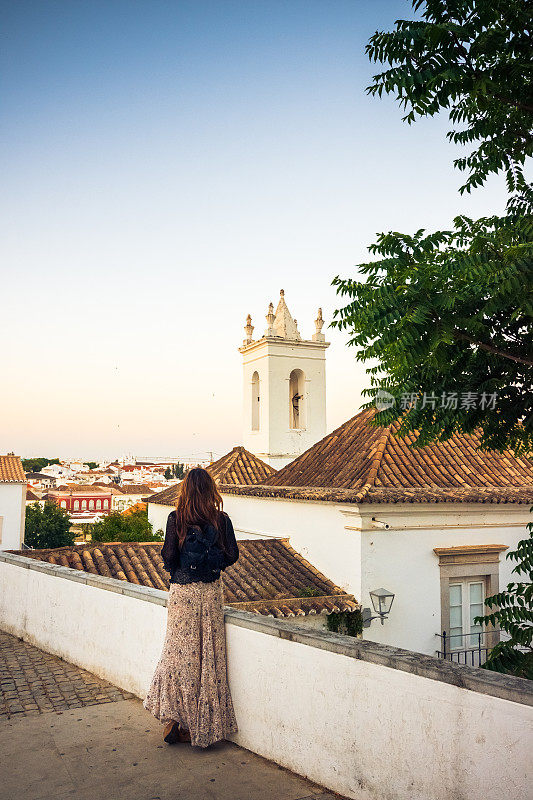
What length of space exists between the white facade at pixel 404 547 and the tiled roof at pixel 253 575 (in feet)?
1.54

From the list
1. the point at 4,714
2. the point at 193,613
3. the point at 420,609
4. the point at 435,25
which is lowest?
the point at 420,609

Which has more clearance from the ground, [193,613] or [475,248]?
[475,248]

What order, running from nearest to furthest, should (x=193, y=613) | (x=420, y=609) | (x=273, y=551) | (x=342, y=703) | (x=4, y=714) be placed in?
(x=342, y=703) → (x=193, y=613) → (x=4, y=714) → (x=420, y=609) → (x=273, y=551)

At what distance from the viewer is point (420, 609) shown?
1292 centimetres

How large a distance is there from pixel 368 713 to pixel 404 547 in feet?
32.4

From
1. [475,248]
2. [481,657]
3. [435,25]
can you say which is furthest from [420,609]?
[435,25]

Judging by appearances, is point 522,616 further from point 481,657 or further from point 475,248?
point 481,657

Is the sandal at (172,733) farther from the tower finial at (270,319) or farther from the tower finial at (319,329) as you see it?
the tower finial at (319,329)

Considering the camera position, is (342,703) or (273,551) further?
(273,551)

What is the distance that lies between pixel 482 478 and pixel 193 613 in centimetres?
1188

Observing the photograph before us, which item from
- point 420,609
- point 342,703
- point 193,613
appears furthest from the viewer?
point 420,609

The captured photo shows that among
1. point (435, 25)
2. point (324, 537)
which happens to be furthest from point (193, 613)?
point (324, 537)

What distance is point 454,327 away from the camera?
4.19 meters

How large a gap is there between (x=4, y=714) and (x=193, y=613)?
84.8 inches
